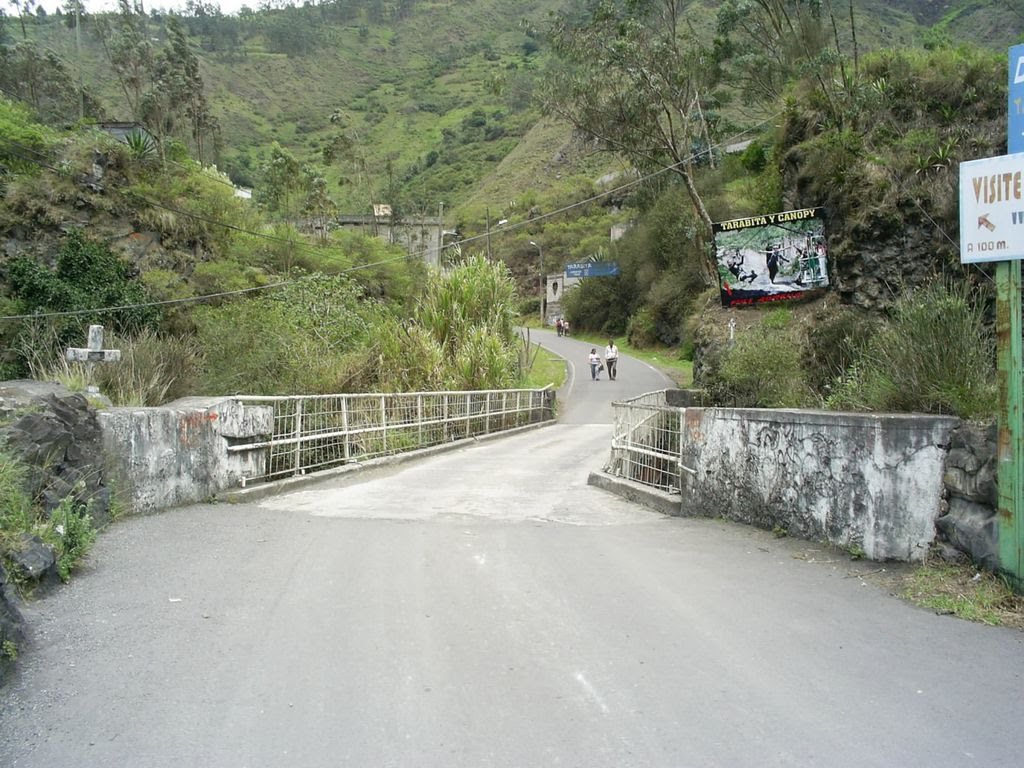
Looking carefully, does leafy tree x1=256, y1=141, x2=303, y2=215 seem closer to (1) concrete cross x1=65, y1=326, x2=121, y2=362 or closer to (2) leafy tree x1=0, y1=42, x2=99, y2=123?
(2) leafy tree x1=0, y1=42, x2=99, y2=123

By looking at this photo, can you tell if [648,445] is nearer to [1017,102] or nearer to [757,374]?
[757,374]

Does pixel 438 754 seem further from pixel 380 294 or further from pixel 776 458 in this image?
pixel 380 294

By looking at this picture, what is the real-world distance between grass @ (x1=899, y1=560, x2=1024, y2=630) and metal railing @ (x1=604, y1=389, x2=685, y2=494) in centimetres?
378

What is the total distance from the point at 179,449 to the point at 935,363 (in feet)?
26.1

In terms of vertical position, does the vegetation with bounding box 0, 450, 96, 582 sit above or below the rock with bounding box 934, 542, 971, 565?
above

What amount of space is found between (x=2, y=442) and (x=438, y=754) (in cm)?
469

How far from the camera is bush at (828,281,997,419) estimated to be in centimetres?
631

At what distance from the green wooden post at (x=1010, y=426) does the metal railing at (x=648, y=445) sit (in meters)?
4.27

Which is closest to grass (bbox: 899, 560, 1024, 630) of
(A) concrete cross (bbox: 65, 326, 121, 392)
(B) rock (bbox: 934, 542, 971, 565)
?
(B) rock (bbox: 934, 542, 971, 565)

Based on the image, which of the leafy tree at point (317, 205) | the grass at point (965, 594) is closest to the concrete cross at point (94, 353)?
the grass at point (965, 594)

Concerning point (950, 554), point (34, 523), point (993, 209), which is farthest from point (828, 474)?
point (34, 523)

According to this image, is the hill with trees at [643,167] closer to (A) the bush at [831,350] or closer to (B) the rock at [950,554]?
(A) the bush at [831,350]

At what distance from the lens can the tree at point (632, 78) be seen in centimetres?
3017

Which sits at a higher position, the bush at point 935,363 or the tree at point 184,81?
the tree at point 184,81
